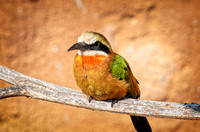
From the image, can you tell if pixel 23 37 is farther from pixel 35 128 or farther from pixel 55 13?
pixel 35 128

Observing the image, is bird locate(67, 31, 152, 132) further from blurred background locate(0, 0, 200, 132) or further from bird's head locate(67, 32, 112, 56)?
blurred background locate(0, 0, 200, 132)

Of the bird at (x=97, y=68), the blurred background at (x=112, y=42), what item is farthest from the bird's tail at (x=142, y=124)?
the blurred background at (x=112, y=42)

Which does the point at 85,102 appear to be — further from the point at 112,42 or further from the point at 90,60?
the point at 112,42

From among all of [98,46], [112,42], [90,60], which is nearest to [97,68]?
[90,60]

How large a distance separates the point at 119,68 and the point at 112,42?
6.81 ft

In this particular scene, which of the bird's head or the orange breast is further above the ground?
the bird's head

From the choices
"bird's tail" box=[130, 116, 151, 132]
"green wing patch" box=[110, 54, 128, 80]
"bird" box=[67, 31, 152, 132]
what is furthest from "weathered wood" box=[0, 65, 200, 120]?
"bird's tail" box=[130, 116, 151, 132]

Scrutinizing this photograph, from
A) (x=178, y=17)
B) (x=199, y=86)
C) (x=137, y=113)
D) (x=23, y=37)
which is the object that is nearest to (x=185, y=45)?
(x=178, y=17)

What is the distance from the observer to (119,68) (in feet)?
6.63

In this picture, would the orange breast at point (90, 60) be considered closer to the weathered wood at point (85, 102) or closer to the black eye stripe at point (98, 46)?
the black eye stripe at point (98, 46)

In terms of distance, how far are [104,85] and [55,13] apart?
8.59 feet

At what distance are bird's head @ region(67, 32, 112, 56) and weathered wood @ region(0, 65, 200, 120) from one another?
19.8 inches

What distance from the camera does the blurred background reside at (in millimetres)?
3752

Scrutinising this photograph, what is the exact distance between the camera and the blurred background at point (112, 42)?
3.75m
